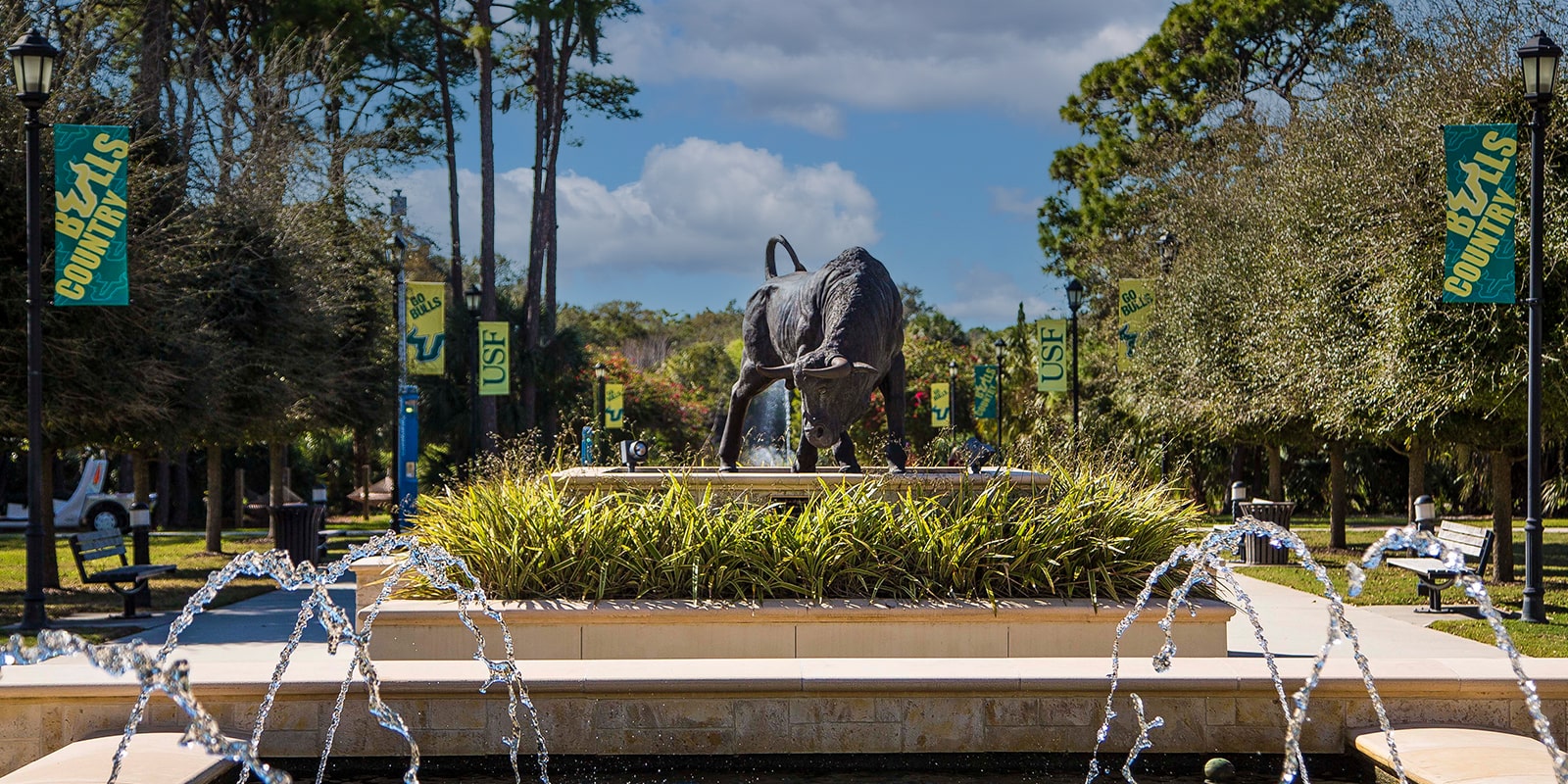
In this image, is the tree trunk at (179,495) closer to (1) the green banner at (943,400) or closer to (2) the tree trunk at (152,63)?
(2) the tree trunk at (152,63)

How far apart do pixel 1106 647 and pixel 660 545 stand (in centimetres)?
308

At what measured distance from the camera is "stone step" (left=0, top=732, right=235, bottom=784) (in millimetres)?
5844

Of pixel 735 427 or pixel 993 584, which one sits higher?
pixel 735 427

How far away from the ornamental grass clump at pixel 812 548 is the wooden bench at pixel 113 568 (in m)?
5.09

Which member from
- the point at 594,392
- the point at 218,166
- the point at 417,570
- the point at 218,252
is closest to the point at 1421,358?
the point at 417,570

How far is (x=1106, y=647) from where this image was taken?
9.23 meters

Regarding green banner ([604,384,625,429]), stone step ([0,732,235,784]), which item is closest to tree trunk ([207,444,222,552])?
green banner ([604,384,625,429])

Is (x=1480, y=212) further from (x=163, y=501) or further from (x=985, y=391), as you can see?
(x=163, y=501)

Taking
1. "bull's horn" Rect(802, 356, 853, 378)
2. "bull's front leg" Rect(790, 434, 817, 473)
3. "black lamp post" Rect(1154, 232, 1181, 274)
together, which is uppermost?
"black lamp post" Rect(1154, 232, 1181, 274)

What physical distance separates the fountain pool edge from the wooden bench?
713 cm

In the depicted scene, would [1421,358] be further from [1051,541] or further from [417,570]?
[417,570]

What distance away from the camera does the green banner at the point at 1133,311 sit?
26.4 meters

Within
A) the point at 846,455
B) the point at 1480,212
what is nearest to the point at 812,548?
the point at 846,455

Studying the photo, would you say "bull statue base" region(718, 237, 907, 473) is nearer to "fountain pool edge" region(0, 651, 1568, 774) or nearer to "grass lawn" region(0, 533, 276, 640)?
"fountain pool edge" region(0, 651, 1568, 774)
